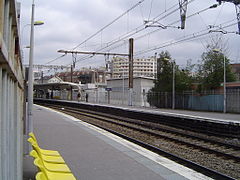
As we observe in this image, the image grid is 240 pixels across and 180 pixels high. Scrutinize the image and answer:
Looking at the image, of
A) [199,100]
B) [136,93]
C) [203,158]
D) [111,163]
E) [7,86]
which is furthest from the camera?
[136,93]

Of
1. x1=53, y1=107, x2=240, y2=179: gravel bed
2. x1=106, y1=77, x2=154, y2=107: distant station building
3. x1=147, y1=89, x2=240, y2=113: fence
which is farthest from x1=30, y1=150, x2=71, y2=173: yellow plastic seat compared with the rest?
x1=106, y1=77, x2=154, y2=107: distant station building

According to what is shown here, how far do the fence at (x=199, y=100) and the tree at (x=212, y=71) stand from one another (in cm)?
150

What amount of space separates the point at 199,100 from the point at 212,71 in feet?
11.9

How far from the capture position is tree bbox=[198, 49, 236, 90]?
34.2 metres

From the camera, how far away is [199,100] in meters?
34.4

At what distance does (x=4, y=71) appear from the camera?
2.74 metres

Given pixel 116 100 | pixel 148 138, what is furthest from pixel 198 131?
pixel 116 100

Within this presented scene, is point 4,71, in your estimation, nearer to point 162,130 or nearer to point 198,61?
point 162,130

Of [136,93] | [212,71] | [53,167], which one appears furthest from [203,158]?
[136,93]

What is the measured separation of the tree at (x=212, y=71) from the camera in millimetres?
34156

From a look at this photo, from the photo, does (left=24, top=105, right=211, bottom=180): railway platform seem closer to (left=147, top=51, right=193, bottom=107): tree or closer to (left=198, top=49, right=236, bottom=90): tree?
(left=198, top=49, right=236, bottom=90): tree

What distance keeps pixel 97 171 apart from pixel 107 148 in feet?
9.50

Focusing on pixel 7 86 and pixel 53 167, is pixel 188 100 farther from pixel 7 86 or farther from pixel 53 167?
pixel 7 86

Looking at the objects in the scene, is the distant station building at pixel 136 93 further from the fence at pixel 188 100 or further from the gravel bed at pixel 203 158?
the gravel bed at pixel 203 158
